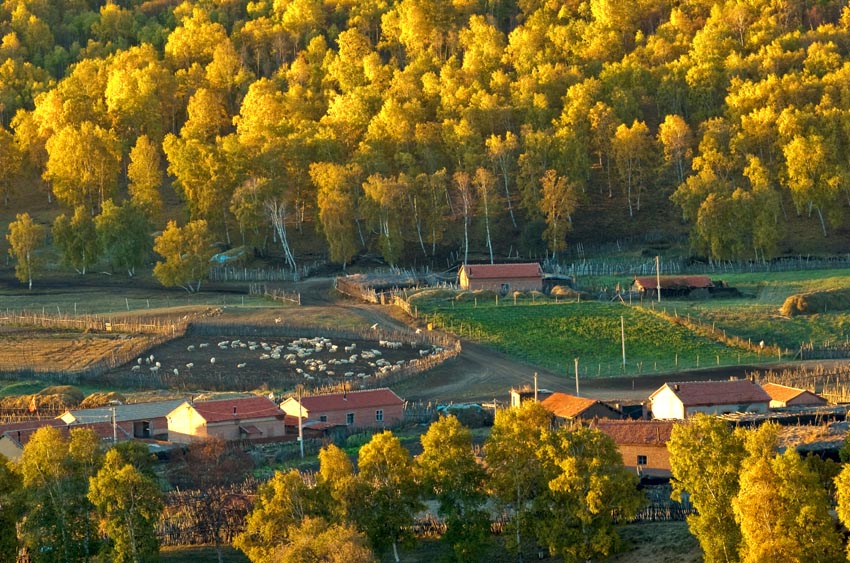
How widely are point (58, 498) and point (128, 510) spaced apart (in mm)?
2744

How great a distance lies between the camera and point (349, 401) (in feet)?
236

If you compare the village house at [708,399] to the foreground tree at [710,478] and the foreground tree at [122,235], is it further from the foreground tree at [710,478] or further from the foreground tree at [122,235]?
the foreground tree at [122,235]

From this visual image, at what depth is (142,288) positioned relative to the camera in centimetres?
11306

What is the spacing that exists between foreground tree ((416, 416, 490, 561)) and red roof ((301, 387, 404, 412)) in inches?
703

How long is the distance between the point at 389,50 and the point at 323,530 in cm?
11705

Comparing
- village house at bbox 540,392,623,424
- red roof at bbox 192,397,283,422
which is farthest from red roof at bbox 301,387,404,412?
village house at bbox 540,392,623,424

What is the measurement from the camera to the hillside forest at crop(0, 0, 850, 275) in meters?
117

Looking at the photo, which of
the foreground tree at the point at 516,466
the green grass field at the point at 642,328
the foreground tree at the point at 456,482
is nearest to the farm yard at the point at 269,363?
the green grass field at the point at 642,328

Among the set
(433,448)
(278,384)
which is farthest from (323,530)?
(278,384)

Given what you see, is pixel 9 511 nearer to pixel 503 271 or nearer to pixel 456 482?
pixel 456 482

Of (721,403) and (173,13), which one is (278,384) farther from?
(173,13)

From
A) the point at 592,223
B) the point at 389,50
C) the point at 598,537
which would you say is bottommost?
the point at 598,537

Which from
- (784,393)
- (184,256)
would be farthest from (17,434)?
(184,256)

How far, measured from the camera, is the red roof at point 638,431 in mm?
57250
